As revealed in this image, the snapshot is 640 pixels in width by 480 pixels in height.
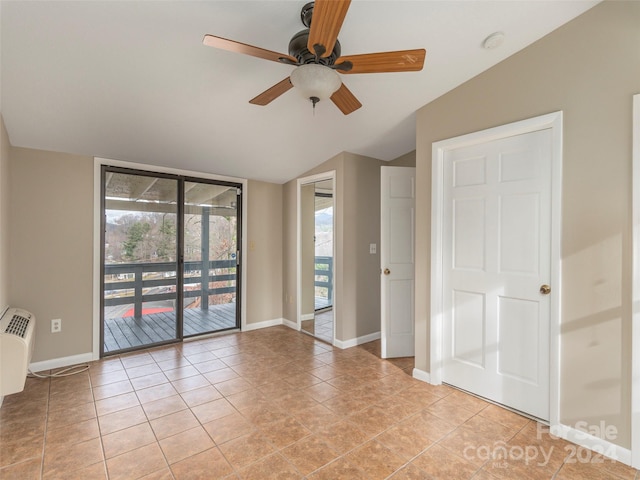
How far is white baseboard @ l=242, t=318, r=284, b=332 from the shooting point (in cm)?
453

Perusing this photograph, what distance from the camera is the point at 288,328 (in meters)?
4.69

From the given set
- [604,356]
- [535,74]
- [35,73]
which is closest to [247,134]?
[35,73]

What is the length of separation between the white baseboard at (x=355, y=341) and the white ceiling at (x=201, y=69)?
240 cm

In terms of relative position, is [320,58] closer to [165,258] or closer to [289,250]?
[165,258]

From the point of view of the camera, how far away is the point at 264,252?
4.72 metres

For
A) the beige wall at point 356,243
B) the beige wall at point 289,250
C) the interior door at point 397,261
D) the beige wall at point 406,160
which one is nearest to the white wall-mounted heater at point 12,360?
the beige wall at point 356,243

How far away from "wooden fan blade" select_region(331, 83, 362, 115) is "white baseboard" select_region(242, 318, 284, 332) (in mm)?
3373

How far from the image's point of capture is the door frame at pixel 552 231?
2174mm

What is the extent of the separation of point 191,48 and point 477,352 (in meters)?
3.16

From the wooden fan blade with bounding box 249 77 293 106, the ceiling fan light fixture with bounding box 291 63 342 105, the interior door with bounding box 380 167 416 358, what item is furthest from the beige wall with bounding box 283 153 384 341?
the ceiling fan light fixture with bounding box 291 63 342 105

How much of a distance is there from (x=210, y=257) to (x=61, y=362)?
186cm

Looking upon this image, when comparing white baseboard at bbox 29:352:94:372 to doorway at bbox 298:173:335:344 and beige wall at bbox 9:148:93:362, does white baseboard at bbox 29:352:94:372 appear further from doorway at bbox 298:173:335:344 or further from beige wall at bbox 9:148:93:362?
doorway at bbox 298:173:335:344

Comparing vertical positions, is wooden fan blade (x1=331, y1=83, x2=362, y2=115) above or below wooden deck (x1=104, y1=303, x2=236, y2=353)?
above

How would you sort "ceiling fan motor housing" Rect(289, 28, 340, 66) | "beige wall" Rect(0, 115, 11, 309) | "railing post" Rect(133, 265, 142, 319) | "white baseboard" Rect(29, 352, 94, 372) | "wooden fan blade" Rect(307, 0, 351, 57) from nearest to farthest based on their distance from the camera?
"wooden fan blade" Rect(307, 0, 351, 57), "ceiling fan motor housing" Rect(289, 28, 340, 66), "beige wall" Rect(0, 115, 11, 309), "white baseboard" Rect(29, 352, 94, 372), "railing post" Rect(133, 265, 142, 319)
